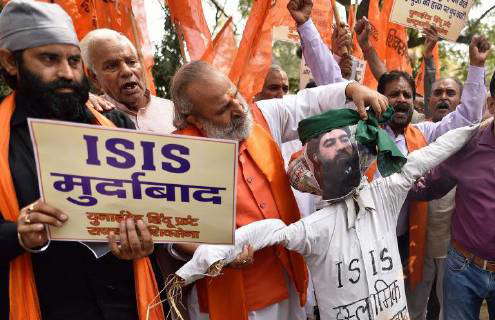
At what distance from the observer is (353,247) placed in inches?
87.0

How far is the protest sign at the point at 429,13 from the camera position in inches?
177

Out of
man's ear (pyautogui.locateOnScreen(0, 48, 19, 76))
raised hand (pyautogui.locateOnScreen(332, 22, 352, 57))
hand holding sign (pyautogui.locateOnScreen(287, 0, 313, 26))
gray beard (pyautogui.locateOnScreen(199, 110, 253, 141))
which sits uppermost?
hand holding sign (pyautogui.locateOnScreen(287, 0, 313, 26))

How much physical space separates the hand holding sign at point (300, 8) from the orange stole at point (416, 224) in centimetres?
111

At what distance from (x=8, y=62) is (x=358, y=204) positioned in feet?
5.02

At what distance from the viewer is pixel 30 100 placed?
1.86m

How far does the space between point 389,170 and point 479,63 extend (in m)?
1.13

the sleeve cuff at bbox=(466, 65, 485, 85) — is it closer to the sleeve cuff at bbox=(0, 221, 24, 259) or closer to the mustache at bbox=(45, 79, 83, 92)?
the mustache at bbox=(45, 79, 83, 92)

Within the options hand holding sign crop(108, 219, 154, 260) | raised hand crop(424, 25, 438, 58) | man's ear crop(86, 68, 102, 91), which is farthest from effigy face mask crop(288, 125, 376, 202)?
raised hand crop(424, 25, 438, 58)

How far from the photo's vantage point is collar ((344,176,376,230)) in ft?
7.29

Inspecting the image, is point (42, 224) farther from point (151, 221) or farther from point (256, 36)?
point (256, 36)

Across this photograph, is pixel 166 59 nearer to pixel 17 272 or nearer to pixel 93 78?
pixel 93 78

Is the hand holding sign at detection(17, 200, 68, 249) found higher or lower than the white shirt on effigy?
higher

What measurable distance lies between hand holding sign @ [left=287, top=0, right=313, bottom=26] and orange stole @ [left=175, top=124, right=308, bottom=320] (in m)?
0.85

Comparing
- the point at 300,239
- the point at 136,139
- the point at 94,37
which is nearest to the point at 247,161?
the point at 300,239
